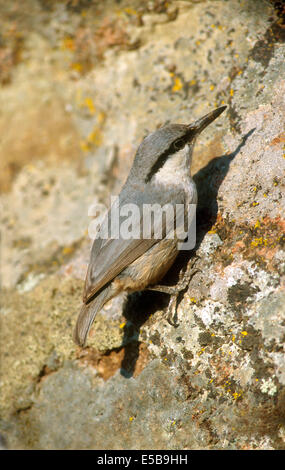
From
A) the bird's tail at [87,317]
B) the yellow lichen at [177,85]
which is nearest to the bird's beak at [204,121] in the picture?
the yellow lichen at [177,85]

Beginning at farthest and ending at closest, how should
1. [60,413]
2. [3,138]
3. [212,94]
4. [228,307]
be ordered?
[3,138], [212,94], [60,413], [228,307]

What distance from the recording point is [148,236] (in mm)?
3262

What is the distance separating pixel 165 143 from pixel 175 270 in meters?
1.03

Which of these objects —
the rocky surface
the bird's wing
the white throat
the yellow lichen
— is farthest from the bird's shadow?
the yellow lichen

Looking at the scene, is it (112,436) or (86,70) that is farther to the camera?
(86,70)

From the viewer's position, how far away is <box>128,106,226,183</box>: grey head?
343cm

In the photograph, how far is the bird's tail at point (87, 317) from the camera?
10.5 ft

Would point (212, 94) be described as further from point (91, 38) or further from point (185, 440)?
point (185, 440)

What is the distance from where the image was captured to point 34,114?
4.96 metres

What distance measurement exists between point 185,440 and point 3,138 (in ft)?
12.5

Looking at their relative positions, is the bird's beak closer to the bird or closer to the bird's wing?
the bird

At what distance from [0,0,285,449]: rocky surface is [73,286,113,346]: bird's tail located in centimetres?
32

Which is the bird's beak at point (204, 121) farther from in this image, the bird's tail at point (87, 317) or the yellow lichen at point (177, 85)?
the bird's tail at point (87, 317)

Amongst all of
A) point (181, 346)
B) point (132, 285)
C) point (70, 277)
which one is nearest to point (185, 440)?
point (181, 346)
